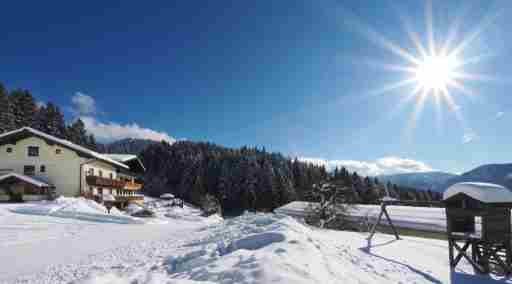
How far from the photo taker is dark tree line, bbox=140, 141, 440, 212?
278 feet

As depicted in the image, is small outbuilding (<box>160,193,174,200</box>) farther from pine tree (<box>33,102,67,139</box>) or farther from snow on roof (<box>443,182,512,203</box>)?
snow on roof (<box>443,182,512,203</box>)

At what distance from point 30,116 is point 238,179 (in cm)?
6116

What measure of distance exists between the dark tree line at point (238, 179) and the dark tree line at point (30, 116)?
31.4 m

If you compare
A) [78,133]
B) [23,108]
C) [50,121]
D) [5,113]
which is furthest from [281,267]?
[78,133]

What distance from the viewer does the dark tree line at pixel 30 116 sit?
45.9 m

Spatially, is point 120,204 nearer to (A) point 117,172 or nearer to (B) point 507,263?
(A) point 117,172

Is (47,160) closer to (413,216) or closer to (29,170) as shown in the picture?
(29,170)

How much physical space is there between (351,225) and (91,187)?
29.1 meters

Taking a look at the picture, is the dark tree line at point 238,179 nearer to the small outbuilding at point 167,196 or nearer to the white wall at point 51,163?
the small outbuilding at point 167,196

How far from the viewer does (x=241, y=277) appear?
506 cm

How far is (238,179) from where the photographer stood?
3777 inches

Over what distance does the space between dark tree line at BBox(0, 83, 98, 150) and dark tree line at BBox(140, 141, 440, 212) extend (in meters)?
31.4

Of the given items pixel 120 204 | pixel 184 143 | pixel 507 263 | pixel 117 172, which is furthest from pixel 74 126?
pixel 507 263

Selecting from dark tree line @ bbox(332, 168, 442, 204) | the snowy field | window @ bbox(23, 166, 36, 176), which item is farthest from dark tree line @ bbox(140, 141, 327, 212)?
the snowy field
